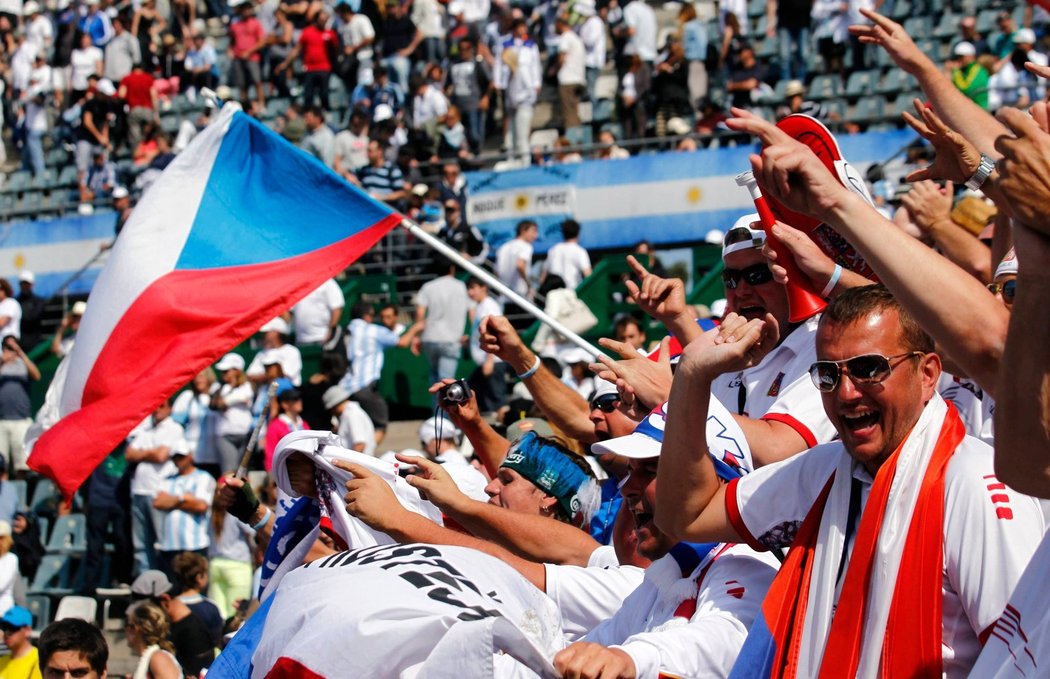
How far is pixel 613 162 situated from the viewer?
1730cm

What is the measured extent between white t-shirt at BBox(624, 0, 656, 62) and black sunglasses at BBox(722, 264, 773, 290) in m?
14.1

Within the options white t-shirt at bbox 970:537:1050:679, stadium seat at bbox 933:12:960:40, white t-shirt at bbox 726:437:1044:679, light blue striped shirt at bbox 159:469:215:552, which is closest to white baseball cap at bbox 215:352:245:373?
light blue striped shirt at bbox 159:469:215:552

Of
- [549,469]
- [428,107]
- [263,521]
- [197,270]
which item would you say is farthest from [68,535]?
[549,469]

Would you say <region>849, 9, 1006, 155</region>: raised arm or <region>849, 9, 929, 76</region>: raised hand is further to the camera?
<region>849, 9, 929, 76</region>: raised hand

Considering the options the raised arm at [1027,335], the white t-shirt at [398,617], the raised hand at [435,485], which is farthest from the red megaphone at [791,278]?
the raised arm at [1027,335]

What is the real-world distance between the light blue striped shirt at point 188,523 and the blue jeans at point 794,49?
870cm

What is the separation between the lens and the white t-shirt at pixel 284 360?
1361cm

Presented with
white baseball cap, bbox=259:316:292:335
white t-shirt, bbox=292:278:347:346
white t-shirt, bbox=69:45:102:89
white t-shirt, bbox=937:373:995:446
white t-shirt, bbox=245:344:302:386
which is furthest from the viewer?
white t-shirt, bbox=69:45:102:89

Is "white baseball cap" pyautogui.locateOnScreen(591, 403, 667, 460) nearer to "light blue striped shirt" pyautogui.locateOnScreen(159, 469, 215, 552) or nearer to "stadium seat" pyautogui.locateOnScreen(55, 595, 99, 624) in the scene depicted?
"stadium seat" pyautogui.locateOnScreen(55, 595, 99, 624)

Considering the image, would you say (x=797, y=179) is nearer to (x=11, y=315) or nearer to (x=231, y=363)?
(x=231, y=363)

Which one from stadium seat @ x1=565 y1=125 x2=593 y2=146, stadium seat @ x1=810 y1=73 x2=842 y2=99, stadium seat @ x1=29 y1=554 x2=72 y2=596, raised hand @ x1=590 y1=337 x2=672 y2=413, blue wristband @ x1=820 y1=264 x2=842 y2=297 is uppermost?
blue wristband @ x1=820 y1=264 x2=842 y2=297

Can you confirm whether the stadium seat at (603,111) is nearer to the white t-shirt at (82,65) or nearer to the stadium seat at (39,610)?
the white t-shirt at (82,65)

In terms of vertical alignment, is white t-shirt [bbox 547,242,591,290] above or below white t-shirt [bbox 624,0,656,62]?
below

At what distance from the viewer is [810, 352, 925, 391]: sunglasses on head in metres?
3.31
